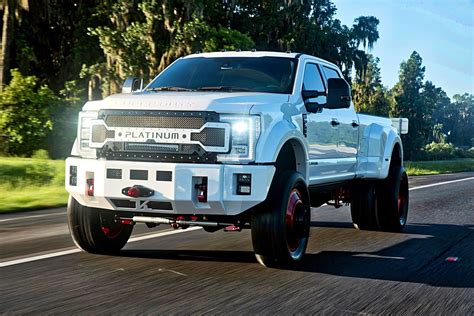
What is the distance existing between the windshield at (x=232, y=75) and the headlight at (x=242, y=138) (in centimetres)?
113

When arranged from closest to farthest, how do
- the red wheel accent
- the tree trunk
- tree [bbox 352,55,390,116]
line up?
the red wheel accent < the tree trunk < tree [bbox 352,55,390,116]

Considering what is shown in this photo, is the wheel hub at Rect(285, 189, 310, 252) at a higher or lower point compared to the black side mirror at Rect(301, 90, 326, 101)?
lower

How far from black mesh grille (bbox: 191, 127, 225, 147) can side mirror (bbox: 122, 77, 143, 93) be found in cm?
202

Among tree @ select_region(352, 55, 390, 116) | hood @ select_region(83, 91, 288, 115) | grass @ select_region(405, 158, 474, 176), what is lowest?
grass @ select_region(405, 158, 474, 176)

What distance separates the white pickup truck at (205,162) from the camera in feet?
21.0

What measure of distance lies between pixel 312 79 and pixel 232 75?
3.16 ft

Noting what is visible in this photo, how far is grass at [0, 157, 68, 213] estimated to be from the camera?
530 inches

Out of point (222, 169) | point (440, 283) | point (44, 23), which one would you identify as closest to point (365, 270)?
point (440, 283)

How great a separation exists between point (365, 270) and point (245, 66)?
2.57 metres

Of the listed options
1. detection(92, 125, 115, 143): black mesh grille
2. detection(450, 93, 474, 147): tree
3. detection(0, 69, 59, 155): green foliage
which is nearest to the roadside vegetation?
detection(0, 69, 59, 155): green foliage

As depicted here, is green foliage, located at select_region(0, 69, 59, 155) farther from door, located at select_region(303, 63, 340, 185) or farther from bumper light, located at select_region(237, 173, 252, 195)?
bumper light, located at select_region(237, 173, 252, 195)

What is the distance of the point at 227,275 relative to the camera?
6.49 metres

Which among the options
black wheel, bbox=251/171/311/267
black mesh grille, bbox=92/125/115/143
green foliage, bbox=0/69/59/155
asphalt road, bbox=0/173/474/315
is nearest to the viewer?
asphalt road, bbox=0/173/474/315

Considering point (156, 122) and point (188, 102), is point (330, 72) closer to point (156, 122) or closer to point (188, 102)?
point (188, 102)
